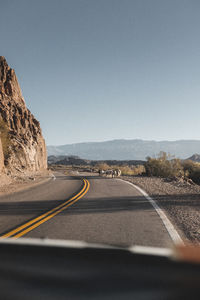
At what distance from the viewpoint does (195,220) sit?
695cm

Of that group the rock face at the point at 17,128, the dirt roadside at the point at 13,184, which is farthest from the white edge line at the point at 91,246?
the rock face at the point at 17,128

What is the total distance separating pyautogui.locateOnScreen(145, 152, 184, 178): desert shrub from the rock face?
60.0 feet

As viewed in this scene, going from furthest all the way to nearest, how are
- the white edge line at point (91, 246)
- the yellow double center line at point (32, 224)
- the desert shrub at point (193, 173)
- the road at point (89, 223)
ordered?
1. the desert shrub at point (193, 173)
2. the yellow double center line at point (32, 224)
3. the road at point (89, 223)
4. the white edge line at point (91, 246)

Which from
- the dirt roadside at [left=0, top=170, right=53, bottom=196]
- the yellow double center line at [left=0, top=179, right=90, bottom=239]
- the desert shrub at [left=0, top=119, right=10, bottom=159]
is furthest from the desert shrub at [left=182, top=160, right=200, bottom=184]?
the yellow double center line at [left=0, top=179, right=90, bottom=239]

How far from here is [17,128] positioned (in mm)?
37938

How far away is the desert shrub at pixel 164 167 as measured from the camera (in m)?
31.8

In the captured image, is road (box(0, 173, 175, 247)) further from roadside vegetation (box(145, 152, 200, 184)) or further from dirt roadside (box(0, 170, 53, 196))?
roadside vegetation (box(145, 152, 200, 184))

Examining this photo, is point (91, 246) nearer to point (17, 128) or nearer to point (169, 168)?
point (169, 168)

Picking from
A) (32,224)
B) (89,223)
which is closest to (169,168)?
(89,223)

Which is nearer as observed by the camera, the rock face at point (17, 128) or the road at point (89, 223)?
the road at point (89, 223)

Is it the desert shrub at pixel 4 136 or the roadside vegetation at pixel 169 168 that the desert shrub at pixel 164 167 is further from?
the desert shrub at pixel 4 136

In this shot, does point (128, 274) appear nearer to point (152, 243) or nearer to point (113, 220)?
point (152, 243)

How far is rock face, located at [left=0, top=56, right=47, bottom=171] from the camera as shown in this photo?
32.5 metres

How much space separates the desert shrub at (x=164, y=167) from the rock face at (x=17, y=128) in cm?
1829
